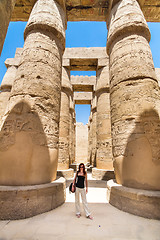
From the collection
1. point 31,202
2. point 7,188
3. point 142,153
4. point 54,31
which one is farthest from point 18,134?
point 54,31

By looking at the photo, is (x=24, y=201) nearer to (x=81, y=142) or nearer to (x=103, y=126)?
(x=103, y=126)

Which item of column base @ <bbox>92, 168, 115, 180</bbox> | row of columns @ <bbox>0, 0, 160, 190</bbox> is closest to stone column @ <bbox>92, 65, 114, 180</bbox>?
column base @ <bbox>92, 168, 115, 180</bbox>

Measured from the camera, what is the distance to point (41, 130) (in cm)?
309

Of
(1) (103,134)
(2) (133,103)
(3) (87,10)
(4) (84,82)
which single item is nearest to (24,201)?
(2) (133,103)

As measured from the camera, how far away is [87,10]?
19.4ft

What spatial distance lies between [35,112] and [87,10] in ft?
19.1

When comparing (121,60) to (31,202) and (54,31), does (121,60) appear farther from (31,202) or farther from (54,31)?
(31,202)

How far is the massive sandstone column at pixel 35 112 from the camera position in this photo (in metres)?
2.75

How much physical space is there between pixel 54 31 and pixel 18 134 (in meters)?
3.37

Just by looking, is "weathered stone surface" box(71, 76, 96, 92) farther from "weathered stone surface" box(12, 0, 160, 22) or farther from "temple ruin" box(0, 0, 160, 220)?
"temple ruin" box(0, 0, 160, 220)

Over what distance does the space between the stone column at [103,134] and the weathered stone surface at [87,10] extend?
2984 millimetres

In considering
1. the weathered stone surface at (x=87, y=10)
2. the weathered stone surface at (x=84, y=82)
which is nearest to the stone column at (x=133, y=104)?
→ the weathered stone surface at (x=87, y=10)

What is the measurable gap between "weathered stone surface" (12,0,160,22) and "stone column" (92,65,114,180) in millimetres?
2984

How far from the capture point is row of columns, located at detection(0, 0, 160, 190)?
9.27 feet
